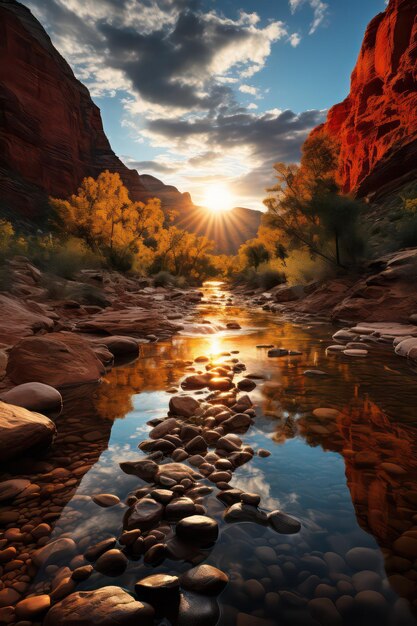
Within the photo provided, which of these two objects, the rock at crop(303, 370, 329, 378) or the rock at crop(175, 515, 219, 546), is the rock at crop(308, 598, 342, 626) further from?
the rock at crop(303, 370, 329, 378)

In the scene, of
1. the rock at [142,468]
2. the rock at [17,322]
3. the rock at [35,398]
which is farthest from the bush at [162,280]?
the rock at [142,468]

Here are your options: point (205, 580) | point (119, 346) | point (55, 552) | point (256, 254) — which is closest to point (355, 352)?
point (119, 346)

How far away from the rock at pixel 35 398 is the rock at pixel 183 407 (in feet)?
3.85

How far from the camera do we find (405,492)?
87.9 inches

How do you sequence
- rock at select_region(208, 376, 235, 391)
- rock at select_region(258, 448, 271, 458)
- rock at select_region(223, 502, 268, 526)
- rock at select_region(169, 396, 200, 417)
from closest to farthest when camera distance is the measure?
rock at select_region(223, 502, 268, 526)
rock at select_region(258, 448, 271, 458)
rock at select_region(169, 396, 200, 417)
rock at select_region(208, 376, 235, 391)

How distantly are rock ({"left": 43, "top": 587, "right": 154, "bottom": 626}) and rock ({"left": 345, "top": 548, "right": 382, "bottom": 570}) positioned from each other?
967mm

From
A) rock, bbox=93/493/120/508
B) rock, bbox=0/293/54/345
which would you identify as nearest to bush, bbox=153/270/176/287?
rock, bbox=0/293/54/345

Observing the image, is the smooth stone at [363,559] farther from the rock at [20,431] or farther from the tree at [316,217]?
the tree at [316,217]

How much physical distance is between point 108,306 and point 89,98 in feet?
226

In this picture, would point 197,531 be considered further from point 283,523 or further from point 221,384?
point 221,384

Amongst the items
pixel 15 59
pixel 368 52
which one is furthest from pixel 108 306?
pixel 368 52

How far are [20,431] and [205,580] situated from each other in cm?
173

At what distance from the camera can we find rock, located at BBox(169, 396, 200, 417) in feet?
11.7

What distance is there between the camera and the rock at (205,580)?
1.49m
